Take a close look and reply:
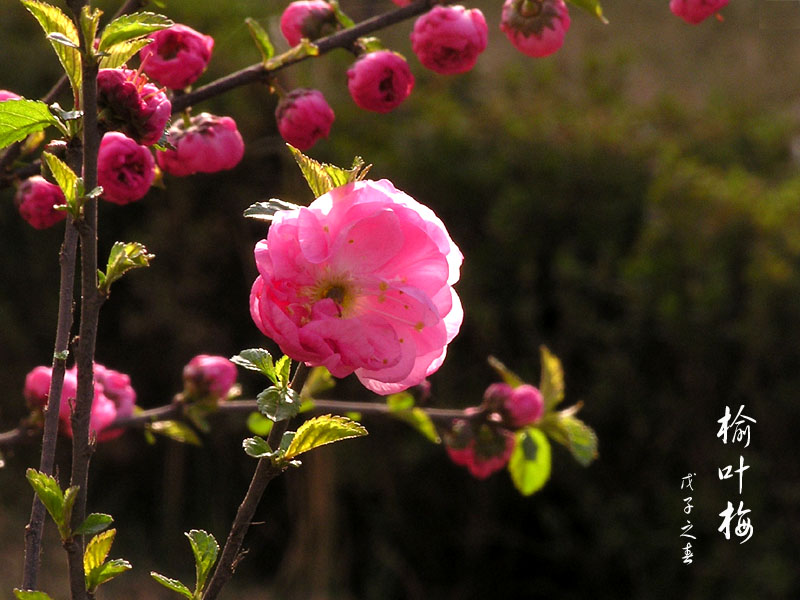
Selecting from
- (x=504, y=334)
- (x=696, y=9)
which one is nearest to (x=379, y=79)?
(x=696, y=9)

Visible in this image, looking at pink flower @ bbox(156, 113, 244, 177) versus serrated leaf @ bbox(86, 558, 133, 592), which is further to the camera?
pink flower @ bbox(156, 113, 244, 177)

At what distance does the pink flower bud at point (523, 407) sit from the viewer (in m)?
1.14

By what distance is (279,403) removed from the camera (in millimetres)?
522

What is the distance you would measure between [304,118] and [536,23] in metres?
0.23

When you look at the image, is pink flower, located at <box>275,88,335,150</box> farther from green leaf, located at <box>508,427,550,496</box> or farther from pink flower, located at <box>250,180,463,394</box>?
green leaf, located at <box>508,427,550,496</box>

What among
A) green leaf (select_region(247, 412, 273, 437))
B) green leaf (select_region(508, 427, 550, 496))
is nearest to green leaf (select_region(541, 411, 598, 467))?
green leaf (select_region(508, 427, 550, 496))

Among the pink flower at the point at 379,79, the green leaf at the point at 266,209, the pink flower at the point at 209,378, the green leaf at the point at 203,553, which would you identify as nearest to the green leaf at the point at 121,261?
the green leaf at the point at 266,209

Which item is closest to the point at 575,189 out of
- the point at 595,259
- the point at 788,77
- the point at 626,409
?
the point at 595,259

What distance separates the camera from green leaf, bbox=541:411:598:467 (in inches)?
46.6

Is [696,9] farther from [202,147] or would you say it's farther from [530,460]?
[530,460]

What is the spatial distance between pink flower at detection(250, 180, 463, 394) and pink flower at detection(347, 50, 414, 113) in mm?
342

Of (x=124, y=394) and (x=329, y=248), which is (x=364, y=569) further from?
(x=329, y=248)

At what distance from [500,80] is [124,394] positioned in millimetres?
2690

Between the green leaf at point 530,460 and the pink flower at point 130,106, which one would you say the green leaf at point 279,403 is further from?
the green leaf at point 530,460
